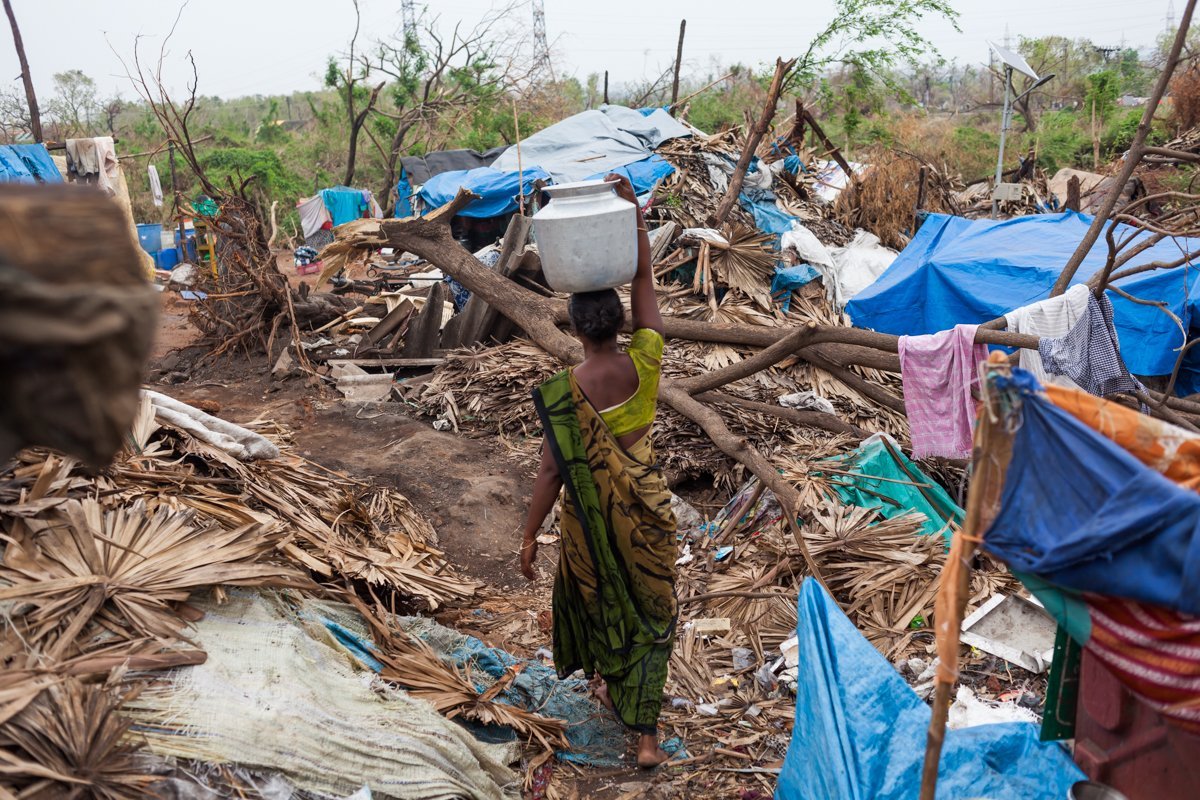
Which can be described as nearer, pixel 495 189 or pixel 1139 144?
pixel 1139 144

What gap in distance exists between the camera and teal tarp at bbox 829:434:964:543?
16.4 ft

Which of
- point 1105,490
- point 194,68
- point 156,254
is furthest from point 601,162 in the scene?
point 1105,490

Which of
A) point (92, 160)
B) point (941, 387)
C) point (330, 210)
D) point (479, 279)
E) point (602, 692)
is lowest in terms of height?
point (602, 692)

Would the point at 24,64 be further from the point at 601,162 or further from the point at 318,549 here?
the point at 318,549

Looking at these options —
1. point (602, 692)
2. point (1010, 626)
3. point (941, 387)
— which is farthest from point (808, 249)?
point (602, 692)

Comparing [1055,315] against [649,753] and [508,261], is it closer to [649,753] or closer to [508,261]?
[649,753]

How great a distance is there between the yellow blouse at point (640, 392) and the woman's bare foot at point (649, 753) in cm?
114

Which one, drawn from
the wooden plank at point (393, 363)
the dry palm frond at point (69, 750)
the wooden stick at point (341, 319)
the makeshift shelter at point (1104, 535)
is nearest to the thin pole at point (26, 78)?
the wooden stick at point (341, 319)

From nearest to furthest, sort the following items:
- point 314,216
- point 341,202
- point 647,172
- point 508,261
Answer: point 508,261, point 647,172, point 341,202, point 314,216

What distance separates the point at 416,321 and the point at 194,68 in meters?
3.20

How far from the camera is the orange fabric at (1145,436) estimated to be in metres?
1.52

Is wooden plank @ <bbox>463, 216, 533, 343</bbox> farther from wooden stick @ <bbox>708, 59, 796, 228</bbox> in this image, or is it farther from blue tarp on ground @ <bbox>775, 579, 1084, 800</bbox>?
blue tarp on ground @ <bbox>775, 579, 1084, 800</bbox>

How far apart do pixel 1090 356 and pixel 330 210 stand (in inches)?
713

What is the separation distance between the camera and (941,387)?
4633 mm
